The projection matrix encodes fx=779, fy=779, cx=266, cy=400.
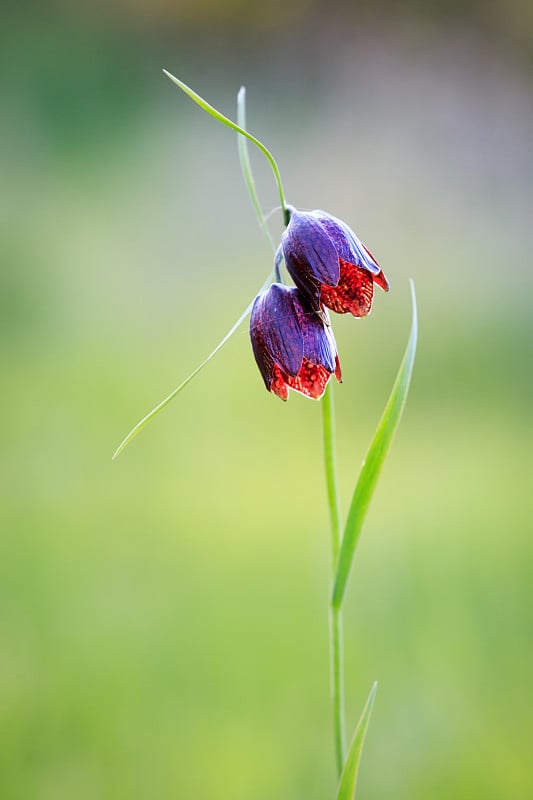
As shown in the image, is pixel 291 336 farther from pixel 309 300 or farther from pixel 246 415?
pixel 246 415

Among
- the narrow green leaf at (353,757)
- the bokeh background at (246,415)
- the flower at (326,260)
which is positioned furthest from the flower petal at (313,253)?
the bokeh background at (246,415)

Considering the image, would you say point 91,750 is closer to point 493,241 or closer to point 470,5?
point 493,241

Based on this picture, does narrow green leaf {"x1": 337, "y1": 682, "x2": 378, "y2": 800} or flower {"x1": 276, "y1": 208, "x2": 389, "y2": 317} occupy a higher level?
flower {"x1": 276, "y1": 208, "x2": 389, "y2": 317}

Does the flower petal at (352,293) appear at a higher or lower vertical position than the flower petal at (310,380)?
higher

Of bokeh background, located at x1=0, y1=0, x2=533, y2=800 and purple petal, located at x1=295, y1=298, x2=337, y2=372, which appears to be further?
bokeh background, located at x1=0, y1=0, x2=533, y2=800

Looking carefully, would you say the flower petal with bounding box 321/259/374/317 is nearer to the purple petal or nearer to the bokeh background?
the purple petal

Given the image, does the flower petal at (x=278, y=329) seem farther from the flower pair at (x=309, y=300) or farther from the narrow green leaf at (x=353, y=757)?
the narrow green leaf at (x=353, y=757)

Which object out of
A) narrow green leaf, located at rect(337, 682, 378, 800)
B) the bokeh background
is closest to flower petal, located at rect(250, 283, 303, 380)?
narrow green leaf, located at rect(337, 682, 378, 800)

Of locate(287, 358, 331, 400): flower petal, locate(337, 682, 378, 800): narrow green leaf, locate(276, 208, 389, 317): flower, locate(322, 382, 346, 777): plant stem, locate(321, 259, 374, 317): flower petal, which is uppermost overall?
locate(276, 208, 389, 317): flower
